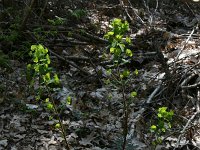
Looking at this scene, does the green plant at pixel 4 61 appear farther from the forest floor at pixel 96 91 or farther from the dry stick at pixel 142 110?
the dry stick at pixel 142 110

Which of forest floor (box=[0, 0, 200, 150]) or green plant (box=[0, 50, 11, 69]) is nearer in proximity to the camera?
forest floor (box=[0, 0, 200, 150])

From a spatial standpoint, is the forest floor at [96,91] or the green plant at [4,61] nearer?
the forest floor at [96,91]

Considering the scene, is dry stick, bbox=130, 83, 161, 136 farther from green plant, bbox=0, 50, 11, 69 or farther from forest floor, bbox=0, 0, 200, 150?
green plant, bbox=0, 50, 11, 69

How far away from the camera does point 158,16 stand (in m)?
7.91

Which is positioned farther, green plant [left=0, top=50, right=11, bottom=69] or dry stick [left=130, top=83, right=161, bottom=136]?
green plant [left=0, top=50, right=11, bottom=69]

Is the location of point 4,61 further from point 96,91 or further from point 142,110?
point 142,110

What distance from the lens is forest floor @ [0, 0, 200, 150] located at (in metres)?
4.26

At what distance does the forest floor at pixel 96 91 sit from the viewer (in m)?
4.26

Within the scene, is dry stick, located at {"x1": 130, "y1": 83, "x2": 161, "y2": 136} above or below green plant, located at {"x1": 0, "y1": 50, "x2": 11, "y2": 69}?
below

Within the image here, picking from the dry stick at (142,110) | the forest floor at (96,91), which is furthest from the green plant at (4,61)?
the dry stick at (142,110)

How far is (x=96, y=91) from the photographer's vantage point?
5191 mm

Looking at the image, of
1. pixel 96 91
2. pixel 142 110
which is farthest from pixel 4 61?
pixel 142 110

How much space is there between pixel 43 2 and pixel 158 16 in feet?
8.30

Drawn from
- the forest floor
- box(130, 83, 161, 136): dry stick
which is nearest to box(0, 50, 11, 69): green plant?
the forest floor
